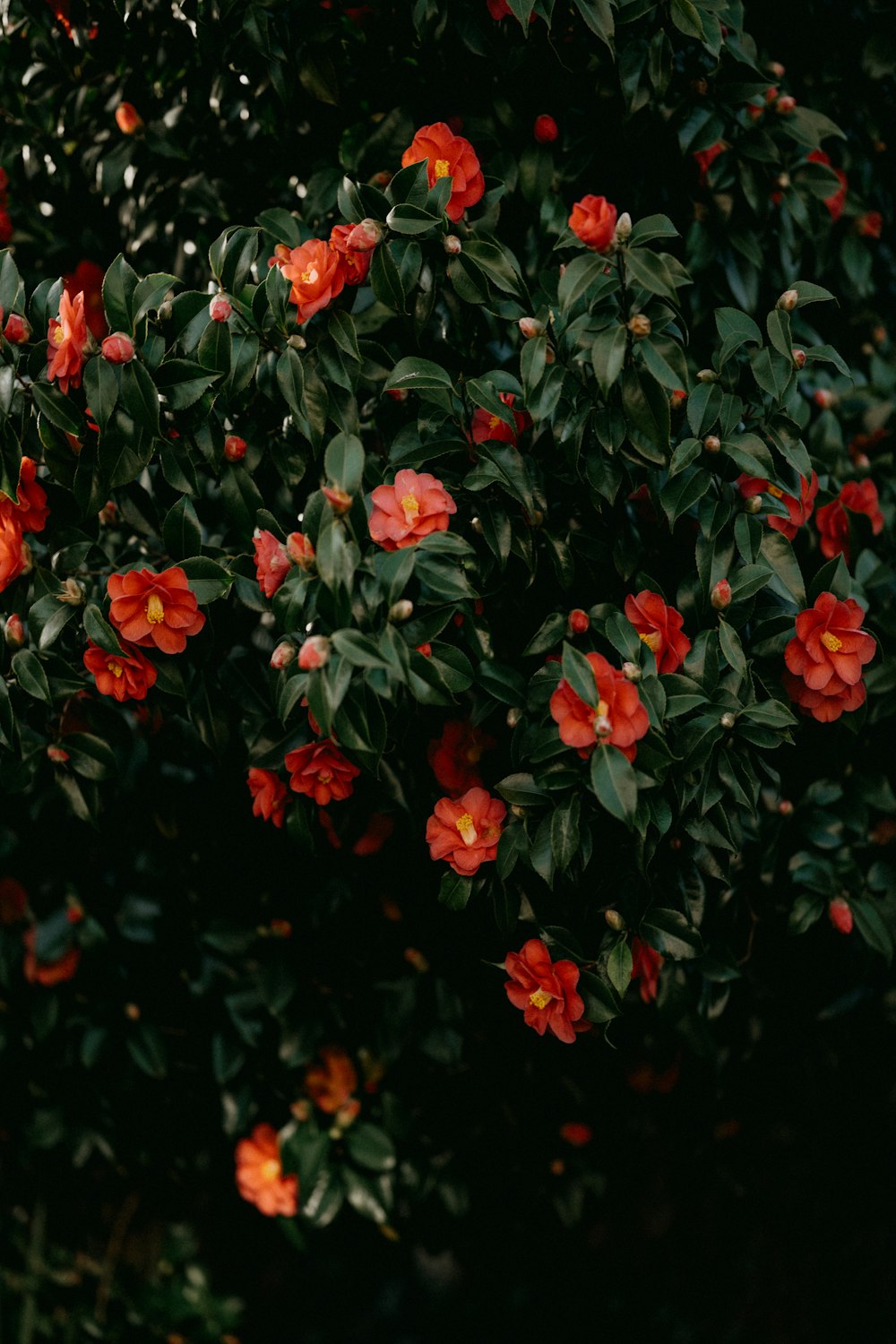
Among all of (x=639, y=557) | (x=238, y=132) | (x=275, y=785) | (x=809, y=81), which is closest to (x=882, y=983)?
(x=639, y=557)

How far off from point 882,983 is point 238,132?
4.99 ft

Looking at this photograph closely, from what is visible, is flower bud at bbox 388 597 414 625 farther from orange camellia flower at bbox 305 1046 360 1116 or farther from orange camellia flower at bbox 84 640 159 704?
orange camellia flower at bbox 305 1046 360 1116

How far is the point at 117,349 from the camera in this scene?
3.08 ft

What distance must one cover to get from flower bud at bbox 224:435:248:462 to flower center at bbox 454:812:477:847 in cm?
46

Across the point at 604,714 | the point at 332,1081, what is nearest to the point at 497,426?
the point at 604,714

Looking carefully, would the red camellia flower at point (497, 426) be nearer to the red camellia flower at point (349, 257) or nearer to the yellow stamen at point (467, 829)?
the red camellia flower at point (349, 257)

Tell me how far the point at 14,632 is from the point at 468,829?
514 mm

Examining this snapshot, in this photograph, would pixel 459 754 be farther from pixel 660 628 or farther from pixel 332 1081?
pixel 332 1081

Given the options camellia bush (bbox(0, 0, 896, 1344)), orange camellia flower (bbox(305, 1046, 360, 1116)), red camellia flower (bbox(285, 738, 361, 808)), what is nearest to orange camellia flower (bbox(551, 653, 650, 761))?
camellia bush (bbox(0, 0, 896, 1344))

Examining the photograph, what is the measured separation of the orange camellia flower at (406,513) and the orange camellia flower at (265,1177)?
1.04 m

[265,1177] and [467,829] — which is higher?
[467,829]

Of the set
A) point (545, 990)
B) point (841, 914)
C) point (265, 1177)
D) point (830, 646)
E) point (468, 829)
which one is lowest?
point (265, 1177)

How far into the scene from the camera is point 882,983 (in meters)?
1.47

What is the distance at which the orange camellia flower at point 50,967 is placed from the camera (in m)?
1.50
